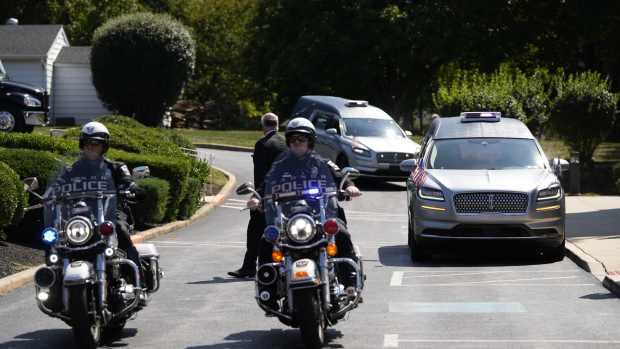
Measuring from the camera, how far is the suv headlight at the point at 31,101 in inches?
1160

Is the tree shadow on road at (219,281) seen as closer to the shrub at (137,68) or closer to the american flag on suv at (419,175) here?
the american flag on suv at (419,175)

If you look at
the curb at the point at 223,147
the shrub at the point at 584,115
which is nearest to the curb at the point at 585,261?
the shrub at the point at 584,115

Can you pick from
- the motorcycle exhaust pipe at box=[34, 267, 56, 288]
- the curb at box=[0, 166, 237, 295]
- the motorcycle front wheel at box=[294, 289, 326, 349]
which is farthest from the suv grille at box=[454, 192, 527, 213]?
the motorcycle exhaust pipe at box=[34, 267, 56, 288]

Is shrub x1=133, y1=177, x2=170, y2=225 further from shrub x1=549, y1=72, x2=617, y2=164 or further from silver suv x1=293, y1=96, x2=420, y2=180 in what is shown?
shrub x1=549, y1=72, x2=617, y2=164

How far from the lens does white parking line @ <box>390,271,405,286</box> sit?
1393cm

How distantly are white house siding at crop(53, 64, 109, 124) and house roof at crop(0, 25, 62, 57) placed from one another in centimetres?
125

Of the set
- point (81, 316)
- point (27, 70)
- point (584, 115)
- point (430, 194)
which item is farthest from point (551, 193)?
point (27, 70)

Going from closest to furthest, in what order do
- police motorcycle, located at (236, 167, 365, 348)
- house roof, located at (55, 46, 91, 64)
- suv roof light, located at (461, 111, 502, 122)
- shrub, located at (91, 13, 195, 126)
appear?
police motorcycle, located at (236, 167, 365, 348) → suv roof light, located at (461, 111, 502, 122) → shrub, located at (91, 13, 195, 126) → house roof, located at (55, 46, 91, 64)

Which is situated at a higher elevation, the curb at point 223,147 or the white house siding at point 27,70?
the white house siding at point 27,70

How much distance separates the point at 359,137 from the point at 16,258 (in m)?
15.8

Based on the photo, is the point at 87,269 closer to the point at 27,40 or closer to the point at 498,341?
the point at 498,341

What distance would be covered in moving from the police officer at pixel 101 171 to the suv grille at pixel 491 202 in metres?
6.30

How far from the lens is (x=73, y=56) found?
5056 cm

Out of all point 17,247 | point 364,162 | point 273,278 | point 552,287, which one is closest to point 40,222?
point 17,247
